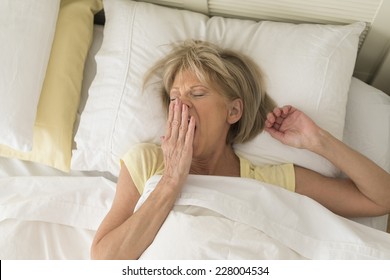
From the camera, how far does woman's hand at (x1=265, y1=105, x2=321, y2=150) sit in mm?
1176

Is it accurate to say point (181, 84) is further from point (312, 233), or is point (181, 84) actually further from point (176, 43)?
point (312, 233)

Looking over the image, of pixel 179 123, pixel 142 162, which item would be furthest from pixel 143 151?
pixel 179 123

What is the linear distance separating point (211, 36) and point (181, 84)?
24 centimetres

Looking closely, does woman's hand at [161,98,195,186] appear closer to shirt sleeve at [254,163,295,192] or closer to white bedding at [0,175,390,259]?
white bedding at [0,175,390,259]

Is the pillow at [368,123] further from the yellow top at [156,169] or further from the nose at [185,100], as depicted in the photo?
the nose at [185,100]

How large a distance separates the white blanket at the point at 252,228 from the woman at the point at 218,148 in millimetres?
64

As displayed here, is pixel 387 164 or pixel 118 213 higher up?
pixel 387 164

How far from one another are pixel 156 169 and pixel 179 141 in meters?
0.13

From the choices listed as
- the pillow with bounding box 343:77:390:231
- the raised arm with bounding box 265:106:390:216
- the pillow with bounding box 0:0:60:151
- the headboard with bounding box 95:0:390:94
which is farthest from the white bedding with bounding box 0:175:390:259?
the headboard with bounding box 95:0:390:94

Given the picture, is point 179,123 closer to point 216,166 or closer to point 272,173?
point 216,166

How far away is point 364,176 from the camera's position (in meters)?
1.14

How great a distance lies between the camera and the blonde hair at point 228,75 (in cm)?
118

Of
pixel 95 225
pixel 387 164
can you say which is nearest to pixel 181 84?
pixel 95 225

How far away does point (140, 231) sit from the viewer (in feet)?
3.39
